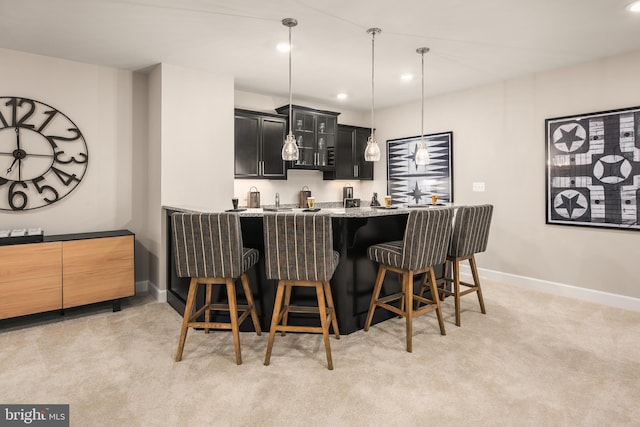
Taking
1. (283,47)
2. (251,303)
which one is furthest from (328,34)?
(251,303)

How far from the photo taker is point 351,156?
579cm

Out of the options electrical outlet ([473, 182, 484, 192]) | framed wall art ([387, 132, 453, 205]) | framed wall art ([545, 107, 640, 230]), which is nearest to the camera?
framed wall art ([545, 107, 640, 230])

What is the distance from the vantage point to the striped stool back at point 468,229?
310 centimetres

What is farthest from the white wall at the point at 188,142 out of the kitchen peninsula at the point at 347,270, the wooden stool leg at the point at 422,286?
the wooden stool leg at the point at 422,286

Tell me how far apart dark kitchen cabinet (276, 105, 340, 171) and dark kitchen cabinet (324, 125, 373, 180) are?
0.20 metres

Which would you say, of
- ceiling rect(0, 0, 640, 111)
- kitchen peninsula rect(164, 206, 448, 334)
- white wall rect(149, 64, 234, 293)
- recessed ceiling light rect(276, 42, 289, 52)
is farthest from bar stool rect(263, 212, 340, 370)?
white wall rect(149, 64, 234, 293)

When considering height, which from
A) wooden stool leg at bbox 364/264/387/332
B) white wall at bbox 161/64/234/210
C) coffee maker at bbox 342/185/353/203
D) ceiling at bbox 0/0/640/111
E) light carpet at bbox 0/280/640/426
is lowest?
light carpet at bbox 0/280/640/426

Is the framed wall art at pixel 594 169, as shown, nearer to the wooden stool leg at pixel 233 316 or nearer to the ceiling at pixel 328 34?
the ceiling at pixel 328 34

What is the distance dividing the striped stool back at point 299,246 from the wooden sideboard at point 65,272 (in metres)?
1.93

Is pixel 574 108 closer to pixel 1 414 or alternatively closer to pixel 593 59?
pixel 593 59

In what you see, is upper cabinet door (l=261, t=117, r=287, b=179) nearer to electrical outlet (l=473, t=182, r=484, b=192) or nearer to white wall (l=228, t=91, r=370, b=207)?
white wall (l=228, t=91, r=370, b=207)

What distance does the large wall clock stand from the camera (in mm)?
3389

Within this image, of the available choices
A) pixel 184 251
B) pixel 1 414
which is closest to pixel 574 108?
pixel 184 251

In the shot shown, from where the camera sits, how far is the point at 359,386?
7.02 feet
